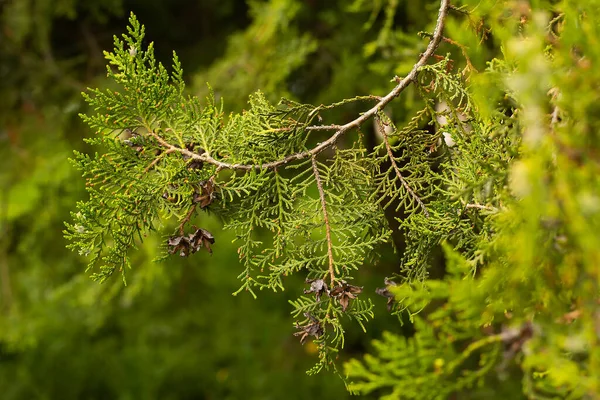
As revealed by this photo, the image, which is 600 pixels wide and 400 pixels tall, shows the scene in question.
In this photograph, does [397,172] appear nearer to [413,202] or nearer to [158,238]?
[413,202]

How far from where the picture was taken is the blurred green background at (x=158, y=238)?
298 centimetres

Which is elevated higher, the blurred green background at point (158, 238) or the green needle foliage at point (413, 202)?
the blurred green background at point (158, 238)

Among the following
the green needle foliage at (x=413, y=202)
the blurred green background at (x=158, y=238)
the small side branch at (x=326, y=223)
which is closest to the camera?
the green needle foliage at (x=413, y=202)

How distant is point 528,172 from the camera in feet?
2.42

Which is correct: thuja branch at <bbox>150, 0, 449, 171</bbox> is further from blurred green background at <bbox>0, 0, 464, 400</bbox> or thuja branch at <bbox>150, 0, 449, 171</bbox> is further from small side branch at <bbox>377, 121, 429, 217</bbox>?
blurred green background at <bbox>0, 0, 464, 400</bbox>

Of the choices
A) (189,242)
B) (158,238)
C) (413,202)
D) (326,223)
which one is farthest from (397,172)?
(158,238)

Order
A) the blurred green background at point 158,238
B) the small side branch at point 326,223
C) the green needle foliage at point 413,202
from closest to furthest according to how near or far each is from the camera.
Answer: the green needle foliage at point 413,202 < the small side branch at point 326,223 < the blurred green background at point 158,238

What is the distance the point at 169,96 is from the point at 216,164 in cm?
19

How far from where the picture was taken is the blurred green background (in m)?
2.98

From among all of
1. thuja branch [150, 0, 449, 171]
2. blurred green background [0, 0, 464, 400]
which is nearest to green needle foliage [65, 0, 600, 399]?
thuja branch [150, 0, 449, 171]

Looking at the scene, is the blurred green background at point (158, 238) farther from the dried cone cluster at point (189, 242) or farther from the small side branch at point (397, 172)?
the dried cone cluster at point (189, 242)

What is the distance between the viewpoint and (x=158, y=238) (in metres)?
2.89

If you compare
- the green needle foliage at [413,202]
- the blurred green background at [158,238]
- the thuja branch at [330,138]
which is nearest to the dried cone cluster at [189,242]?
the green needle foliage at [413,202]

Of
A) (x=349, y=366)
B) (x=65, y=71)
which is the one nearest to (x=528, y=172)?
(x=349, y=366)
